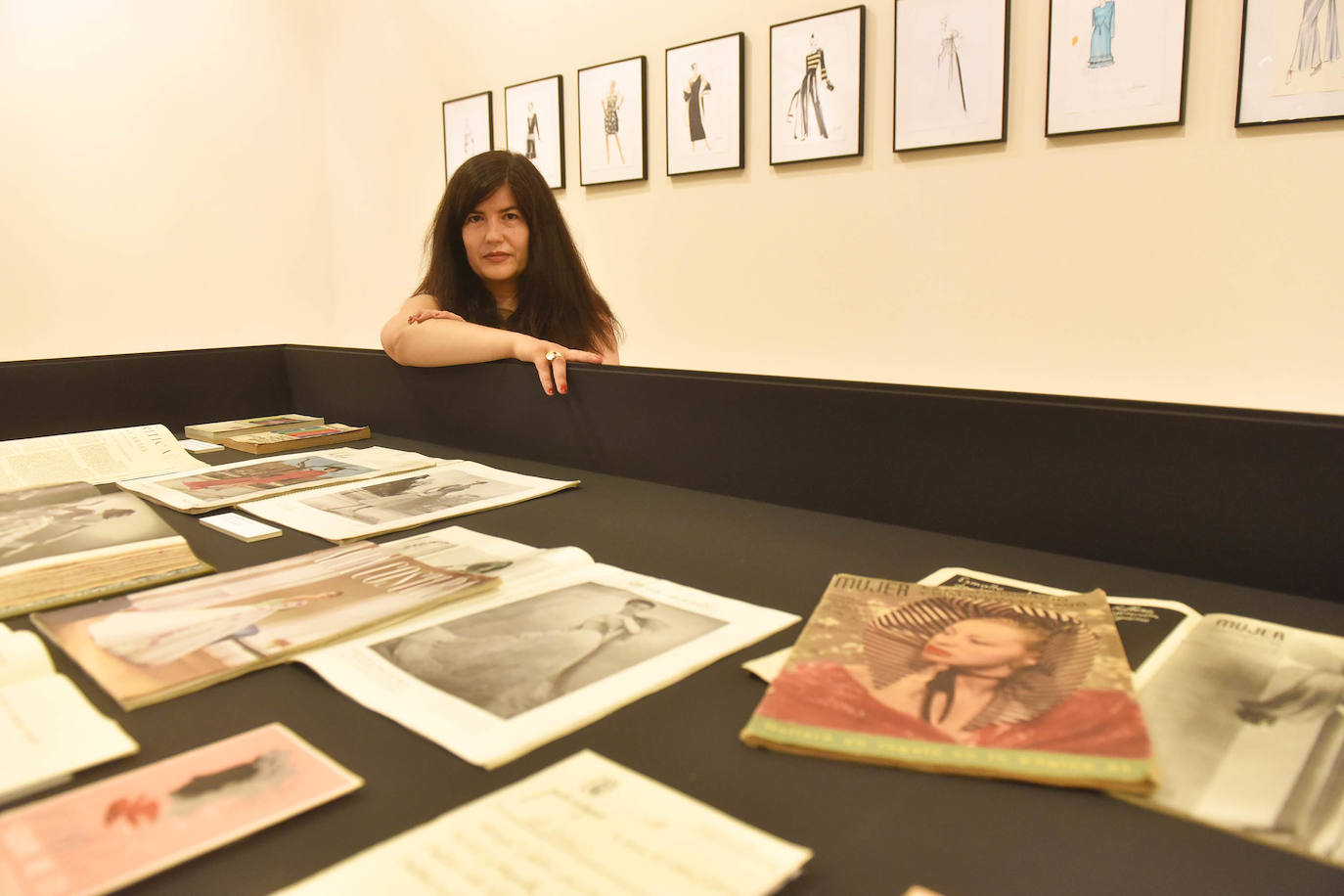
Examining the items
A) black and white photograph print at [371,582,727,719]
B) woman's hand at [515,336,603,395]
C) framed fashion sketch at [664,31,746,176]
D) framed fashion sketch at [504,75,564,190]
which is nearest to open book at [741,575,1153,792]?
black and white photograph print at [371,582,727,719]

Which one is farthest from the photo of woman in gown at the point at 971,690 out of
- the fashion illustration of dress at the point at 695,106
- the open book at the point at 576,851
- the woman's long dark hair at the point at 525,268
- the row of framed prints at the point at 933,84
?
the fashion illustration of dress at the point at 695,106

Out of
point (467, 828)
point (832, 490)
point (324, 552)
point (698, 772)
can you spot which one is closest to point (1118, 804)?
point (698, 772)

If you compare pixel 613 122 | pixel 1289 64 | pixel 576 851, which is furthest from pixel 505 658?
pixel 613 122

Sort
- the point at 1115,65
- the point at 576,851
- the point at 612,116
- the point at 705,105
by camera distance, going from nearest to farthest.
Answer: the point at 576,851 → the point at 1115,65 → the point at 705,105 → the point at 612,116

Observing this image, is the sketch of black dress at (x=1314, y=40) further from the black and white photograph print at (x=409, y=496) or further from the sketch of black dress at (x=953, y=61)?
the black and white photograph print at (x=409, y=496)

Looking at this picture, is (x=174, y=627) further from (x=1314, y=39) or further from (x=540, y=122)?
(x=540, y=122)

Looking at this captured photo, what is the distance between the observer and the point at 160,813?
0.45 m

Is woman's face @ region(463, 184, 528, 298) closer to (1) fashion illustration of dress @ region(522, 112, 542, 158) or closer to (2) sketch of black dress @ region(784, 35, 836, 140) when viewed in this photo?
(2) sketch of black dress @ region(784, 35, 836, 140)

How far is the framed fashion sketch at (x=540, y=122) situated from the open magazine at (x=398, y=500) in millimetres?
2083

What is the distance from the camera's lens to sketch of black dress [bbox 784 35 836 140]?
244cm

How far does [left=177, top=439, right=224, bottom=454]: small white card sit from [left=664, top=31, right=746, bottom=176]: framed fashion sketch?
1715 mm

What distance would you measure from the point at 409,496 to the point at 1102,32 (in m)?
1.86

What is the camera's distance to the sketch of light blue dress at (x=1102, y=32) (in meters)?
1.99

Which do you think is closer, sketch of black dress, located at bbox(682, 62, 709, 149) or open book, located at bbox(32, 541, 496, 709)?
open book, located at bbox(32, 541, 496, 709)
